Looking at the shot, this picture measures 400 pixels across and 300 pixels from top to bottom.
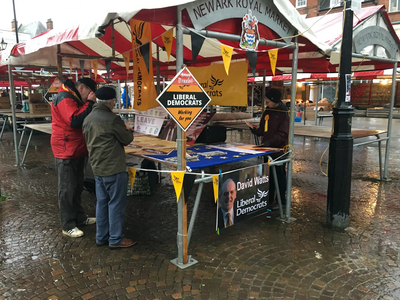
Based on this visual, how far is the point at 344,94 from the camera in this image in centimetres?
417

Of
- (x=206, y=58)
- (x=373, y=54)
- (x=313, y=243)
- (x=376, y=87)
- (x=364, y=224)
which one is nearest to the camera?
(x=313, y=243)

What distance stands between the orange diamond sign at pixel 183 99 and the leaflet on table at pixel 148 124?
65.9 inches

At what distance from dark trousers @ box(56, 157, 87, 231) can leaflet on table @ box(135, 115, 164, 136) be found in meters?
1.20

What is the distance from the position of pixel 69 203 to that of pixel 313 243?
121 inches

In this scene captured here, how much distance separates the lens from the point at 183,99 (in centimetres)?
319

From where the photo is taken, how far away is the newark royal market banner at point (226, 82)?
16.9ft

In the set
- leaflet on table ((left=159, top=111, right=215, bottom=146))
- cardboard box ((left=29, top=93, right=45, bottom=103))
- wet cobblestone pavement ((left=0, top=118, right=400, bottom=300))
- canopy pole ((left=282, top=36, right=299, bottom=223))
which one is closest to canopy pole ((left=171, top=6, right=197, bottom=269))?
wet cobblestone pavement ((left=0, top=118, right=400, bottom=300))

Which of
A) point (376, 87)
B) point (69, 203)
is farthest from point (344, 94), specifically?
point (376, 87)

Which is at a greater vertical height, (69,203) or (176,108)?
(176,108)

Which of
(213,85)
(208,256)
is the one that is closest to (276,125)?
(213,85)

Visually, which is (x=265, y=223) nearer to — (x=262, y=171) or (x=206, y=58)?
(x=262, y=171)

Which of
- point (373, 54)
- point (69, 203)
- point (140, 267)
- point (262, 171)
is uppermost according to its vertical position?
point (373, 54)

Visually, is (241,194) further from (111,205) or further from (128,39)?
(128,39)

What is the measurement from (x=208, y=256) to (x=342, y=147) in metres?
2.21
